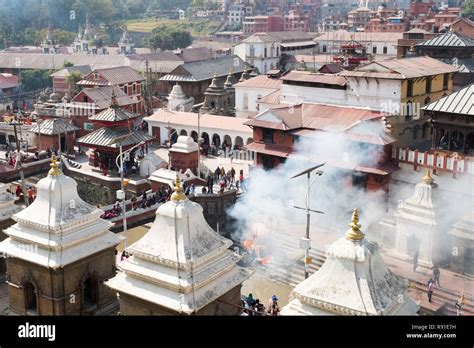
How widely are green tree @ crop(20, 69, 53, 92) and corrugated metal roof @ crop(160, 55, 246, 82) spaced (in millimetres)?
23295

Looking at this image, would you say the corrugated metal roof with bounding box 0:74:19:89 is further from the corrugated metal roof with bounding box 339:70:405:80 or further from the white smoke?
the corrugated metal roof with bounding box 339:70:405:80

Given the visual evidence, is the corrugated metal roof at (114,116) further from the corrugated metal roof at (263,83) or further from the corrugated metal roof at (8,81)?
the corrugated metal roof at (8,81)

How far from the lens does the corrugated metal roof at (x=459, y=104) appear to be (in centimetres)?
2291

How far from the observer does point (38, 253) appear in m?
12.9

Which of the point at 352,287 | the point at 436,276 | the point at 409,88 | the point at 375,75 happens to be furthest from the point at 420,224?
the point at 352,287

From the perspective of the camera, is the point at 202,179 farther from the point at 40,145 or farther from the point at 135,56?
the point at 135,56

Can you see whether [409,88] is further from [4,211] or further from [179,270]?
[179,270]

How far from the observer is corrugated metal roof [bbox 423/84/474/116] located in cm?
2291

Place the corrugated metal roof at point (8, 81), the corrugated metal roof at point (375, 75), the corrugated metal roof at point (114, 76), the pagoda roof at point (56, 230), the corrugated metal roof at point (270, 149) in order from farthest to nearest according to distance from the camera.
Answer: the corrugated metal roof at point (8, 81)
the corrugated metal roof at point (114, 76)
the corrugated metal roof at point (375, 75)
the corrugated metal roof at point (270, 149)
the pagoda roof at point (56, 230)

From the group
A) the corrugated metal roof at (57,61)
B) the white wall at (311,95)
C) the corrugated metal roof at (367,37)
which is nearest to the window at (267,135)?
the white wall at (311,95)

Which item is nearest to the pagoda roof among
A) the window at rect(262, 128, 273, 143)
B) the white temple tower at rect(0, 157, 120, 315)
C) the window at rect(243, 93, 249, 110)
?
the white temple tower at rect(0, 157, 120, 315)

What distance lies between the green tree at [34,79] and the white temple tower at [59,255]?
202 feet
